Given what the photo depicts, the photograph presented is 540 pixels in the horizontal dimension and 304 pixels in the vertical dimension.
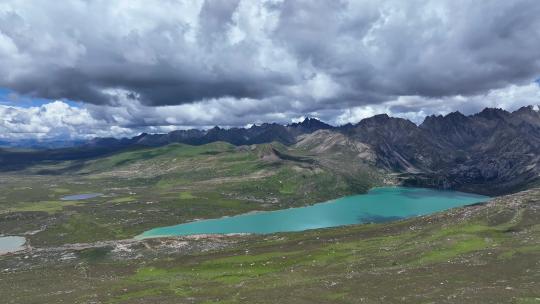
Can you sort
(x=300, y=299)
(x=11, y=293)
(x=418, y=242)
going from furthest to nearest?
(x=418, y=242) < (x=11, y=293) < (x=300, y=299)

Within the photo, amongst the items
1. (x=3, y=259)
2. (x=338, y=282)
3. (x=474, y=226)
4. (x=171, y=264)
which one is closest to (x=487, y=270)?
(x=338, y=282)

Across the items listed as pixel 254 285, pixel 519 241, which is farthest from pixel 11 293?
pixel 519 241

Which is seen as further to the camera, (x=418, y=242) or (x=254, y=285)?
(x=418, y=242)

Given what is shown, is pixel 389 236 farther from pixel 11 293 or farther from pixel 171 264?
pixel 11 293

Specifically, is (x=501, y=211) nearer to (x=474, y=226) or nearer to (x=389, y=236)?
(x=474, y=226)

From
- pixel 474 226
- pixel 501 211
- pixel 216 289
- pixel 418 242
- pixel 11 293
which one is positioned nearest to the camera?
pixel 216 289

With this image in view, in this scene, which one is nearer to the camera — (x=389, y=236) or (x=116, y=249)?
(x=389, y=236)
